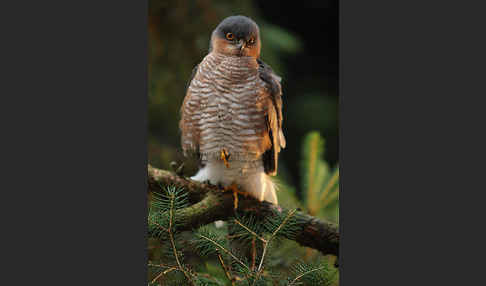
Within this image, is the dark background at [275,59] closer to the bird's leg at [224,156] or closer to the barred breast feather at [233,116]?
the barred breast feather at [233,116]

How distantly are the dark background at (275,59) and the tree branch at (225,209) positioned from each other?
188 millimetres

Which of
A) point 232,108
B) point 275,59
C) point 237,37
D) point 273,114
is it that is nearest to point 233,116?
point 232,108

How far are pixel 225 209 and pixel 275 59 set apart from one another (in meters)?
0.90

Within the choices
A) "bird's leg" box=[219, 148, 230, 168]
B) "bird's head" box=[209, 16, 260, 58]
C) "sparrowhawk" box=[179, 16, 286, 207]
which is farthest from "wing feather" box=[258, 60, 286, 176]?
"bird's leg" box=[219, 148, 230, 168]

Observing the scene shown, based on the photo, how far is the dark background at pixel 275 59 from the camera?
2.41 meters

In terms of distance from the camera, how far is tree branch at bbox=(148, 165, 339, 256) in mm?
2393

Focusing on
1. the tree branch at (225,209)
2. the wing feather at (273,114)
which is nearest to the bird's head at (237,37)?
the wing feather at (273,114)

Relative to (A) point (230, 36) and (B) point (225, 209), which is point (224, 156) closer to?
(B) point (225, 209)

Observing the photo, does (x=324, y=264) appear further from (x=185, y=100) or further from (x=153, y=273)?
(x=185, y=100)

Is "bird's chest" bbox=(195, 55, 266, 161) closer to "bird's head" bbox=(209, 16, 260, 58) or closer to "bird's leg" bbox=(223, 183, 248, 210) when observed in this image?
"bird's head" bbox=(209, 16, 260, 58)

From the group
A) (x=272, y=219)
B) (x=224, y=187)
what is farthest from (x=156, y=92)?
(x=272, y=219)

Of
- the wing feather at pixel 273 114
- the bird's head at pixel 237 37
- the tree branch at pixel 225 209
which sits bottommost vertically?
the tree branch at pixel 225 209

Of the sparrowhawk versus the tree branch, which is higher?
the sparrowhawk

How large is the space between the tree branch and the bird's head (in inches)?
27.3
